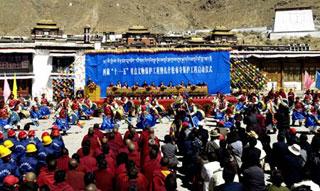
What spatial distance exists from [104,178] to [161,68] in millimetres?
19714

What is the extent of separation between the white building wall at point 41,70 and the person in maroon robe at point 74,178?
105 feet

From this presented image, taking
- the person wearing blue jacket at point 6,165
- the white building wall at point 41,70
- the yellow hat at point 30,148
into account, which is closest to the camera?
the person wearing blue jacket at point 6,165

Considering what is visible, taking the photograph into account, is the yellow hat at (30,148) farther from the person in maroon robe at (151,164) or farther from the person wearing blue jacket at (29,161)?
the person in maroon robe at (151,164)

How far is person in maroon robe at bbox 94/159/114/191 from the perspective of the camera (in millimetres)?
8688

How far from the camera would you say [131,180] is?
797 centimetres

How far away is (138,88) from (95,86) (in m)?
2.28

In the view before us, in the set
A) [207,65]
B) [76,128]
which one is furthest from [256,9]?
[76,128]

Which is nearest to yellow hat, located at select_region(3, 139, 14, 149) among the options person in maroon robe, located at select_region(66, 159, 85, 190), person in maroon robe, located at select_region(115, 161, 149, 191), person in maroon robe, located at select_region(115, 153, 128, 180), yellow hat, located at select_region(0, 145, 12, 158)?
yellow hat, located at select_region(0, 145, 12, 158)

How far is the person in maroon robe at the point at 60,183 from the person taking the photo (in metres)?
7.50

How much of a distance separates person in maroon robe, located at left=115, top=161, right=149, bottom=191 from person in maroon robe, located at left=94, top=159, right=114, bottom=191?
1.31 feet

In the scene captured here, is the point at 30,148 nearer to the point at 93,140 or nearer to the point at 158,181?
the point at 93,140

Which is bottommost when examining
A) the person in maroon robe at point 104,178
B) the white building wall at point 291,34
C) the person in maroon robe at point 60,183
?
the person in maroon robe at point 104,178

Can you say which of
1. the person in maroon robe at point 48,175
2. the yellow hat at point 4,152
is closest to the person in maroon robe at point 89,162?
the person in maroon robe at point 48,175

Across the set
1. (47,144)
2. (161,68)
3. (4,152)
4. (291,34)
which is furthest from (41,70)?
(291,34)
